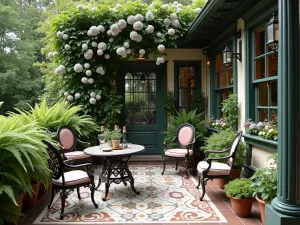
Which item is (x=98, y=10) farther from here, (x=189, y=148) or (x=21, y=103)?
(x=21, y=103)

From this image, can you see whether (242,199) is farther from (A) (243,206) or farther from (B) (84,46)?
(B) (84,46)

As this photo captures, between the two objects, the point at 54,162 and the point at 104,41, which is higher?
the point at 104,41

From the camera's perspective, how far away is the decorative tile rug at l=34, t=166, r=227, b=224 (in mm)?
3145

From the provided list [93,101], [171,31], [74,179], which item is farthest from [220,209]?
[171,31]

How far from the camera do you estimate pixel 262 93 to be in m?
3.92

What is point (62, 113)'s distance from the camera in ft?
17.8

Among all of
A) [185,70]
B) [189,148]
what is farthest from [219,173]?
[185,70]

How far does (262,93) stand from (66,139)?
11.7 feet

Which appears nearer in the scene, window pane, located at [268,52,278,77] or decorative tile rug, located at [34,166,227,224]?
decorative tile rug, located at [34,166,227,224]

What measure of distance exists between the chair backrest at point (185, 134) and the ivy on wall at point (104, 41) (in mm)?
1528

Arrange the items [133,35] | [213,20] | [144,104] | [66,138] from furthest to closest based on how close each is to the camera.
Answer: [144,104] < [133,35] < [66,138] < [213,20]

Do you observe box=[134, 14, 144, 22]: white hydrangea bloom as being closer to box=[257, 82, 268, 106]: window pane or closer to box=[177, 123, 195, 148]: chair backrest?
box=[177, 123, 195, 148]: chair backrest

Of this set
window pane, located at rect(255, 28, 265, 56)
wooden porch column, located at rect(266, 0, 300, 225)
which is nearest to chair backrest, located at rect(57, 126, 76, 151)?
window pane, located at rect(255, 28, 265, 56)

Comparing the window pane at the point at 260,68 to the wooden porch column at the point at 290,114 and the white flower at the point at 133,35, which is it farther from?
the white flower at the point at 133,35
